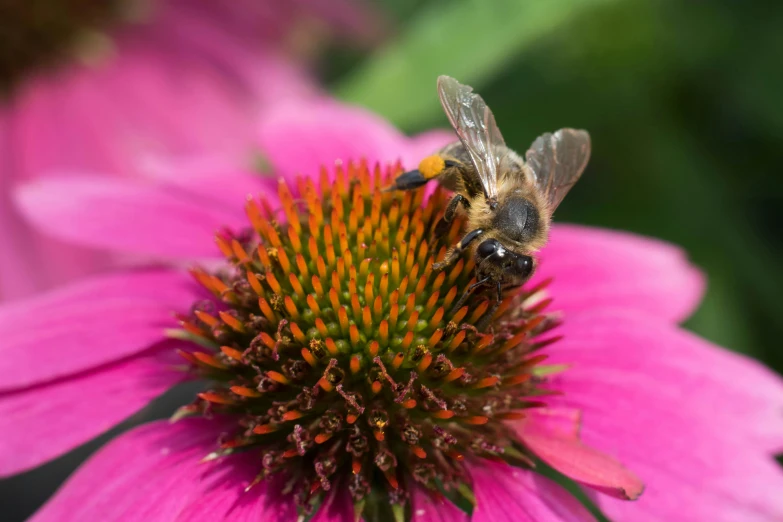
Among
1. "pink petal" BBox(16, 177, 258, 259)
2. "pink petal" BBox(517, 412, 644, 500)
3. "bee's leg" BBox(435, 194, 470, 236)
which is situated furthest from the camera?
"pink petal" BBox(16, 177, 258, 259)

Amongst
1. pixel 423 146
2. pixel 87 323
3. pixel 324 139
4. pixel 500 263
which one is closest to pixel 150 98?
pixel 324 139

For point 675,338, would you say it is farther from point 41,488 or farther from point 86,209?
point 41,488

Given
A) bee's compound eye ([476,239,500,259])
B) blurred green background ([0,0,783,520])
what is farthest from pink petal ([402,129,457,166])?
bee's compound eye ([476,239,500,259])

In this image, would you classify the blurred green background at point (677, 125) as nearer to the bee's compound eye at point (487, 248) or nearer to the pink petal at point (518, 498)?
the bee's compound eye at point (487, 248)

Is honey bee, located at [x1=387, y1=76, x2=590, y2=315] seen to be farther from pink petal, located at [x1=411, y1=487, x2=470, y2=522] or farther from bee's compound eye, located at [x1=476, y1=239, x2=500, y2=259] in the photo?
pink petal, located at [x1=411, y1=487, x2=470, y2=522]

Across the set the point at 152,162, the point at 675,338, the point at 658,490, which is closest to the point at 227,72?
the point at 152,162

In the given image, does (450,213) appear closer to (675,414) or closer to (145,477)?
(675,414)
